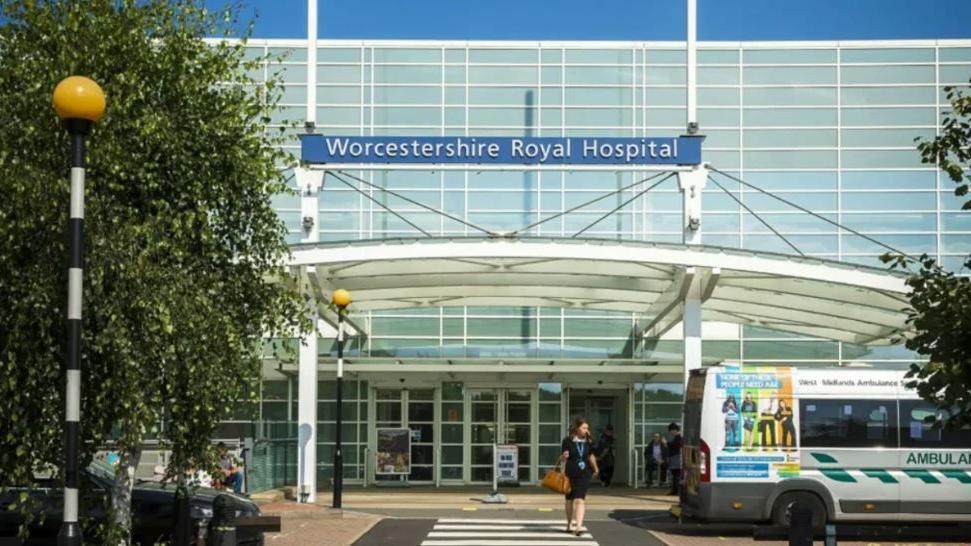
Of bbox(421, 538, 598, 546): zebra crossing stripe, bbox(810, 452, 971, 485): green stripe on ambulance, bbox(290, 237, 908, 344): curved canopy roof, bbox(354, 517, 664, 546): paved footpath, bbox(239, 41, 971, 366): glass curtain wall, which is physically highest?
bbox(239, 41, 971, 366): glass curtain wall

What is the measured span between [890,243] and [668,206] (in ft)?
21.2

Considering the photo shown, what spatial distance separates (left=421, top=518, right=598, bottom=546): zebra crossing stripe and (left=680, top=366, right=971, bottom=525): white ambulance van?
211 cm

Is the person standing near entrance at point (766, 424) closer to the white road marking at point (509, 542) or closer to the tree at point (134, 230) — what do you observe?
the white road marking at point (509, 542)

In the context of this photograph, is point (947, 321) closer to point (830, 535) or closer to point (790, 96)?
point (830, 535)

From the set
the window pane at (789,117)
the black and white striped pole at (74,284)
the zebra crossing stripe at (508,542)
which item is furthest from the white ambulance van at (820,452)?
the window pane at (789,117)

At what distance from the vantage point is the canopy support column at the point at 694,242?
25.0 m

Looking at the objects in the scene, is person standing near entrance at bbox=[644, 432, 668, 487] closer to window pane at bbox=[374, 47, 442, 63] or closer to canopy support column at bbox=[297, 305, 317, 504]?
canopy support column at bbox=[297, 305, 317, 504]

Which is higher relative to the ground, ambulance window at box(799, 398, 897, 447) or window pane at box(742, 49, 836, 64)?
window pane at box(742, 49, 836, 64)

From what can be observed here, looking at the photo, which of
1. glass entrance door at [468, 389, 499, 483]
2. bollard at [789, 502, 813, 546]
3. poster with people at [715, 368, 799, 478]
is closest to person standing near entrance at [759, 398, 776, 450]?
poster with people at [715, 368, 799, 478]

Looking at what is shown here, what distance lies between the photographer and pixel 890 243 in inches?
1497

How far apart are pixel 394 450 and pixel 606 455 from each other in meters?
5.05

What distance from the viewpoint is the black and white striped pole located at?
8.80m

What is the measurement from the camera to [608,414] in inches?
1302

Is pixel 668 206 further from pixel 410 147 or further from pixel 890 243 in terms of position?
pixel 410 147
